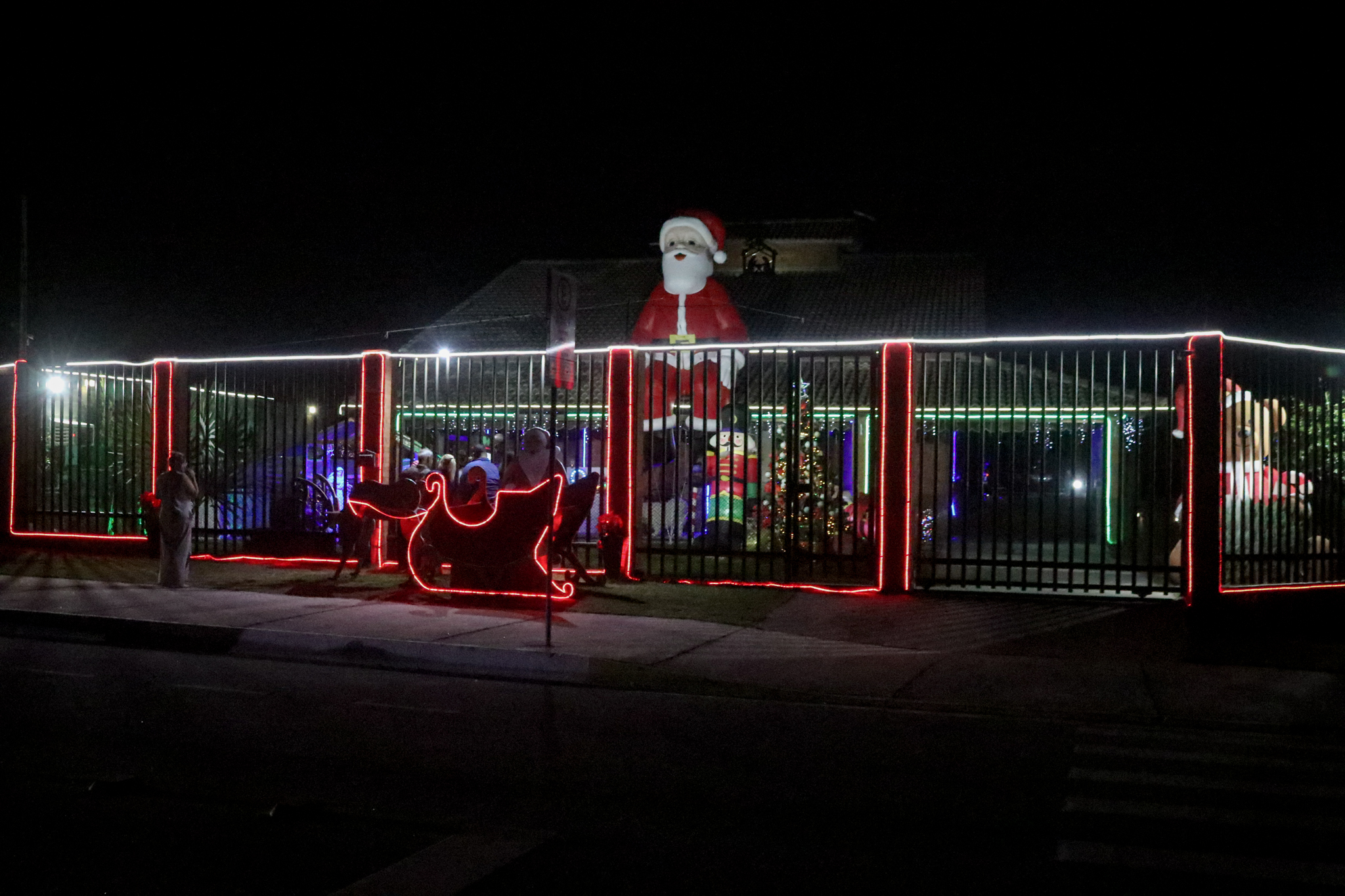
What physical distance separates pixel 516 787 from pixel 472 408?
29.1 feet

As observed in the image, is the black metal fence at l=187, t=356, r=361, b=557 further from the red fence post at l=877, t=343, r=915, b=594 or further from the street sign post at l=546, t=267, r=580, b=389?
the red fence post at l=877, t=343, r=915, b=594

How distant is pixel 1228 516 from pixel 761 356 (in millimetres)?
5131

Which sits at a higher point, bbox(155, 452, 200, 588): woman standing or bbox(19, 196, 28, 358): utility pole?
bbox(19, 196, 28, 358): utility pole

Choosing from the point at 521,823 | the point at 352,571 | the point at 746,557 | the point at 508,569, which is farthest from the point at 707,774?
the point at 352,571

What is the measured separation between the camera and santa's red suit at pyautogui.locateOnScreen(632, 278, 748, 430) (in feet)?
42.5

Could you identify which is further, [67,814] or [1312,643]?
[1312,643]

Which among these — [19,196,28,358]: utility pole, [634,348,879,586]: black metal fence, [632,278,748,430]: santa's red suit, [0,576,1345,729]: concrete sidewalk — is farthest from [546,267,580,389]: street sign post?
[19,196,28,358]: utility pole

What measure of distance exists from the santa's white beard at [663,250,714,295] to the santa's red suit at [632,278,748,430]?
0.08 metres

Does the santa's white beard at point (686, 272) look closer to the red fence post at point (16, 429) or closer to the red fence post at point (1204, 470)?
the red fence post at point (1204, 470)

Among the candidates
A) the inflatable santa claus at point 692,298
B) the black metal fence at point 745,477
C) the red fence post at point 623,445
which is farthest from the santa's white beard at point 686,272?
the red fence post at point 623,445

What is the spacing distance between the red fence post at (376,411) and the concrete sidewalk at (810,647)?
9.12 ft

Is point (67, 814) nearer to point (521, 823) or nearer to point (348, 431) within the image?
point (521, 823)

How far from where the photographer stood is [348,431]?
47.1ft

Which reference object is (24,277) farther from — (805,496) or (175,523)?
(805,496)
